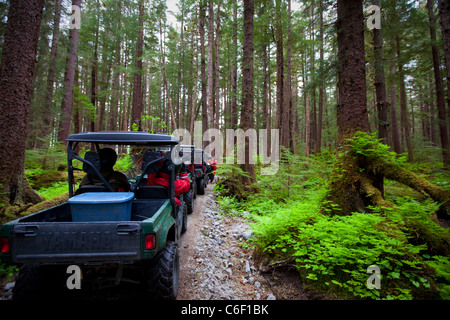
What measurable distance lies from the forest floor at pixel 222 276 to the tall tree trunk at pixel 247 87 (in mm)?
3469

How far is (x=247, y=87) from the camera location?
8195 mm

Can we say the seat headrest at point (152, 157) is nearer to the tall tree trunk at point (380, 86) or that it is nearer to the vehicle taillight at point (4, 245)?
the vehicle taillight at point (4, 245)

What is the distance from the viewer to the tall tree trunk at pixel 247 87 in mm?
8188

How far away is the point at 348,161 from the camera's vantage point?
430cm

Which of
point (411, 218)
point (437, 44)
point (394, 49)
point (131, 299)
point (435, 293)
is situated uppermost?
point (394, 49)

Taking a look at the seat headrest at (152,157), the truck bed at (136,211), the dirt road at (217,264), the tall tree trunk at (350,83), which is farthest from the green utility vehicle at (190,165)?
the tall tree trunk at (350,83)

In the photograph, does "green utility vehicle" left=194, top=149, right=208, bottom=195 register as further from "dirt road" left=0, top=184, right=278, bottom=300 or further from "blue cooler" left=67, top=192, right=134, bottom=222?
"blue cooler" left=67, top=192, right=134, bottom=222

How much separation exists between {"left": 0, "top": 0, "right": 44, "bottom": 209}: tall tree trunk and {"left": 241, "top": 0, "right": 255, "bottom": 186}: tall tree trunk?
6.48 m

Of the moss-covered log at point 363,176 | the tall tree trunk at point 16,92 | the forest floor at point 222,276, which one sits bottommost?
the forest floor at point 222,276

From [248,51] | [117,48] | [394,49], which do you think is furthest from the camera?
[117,48]
